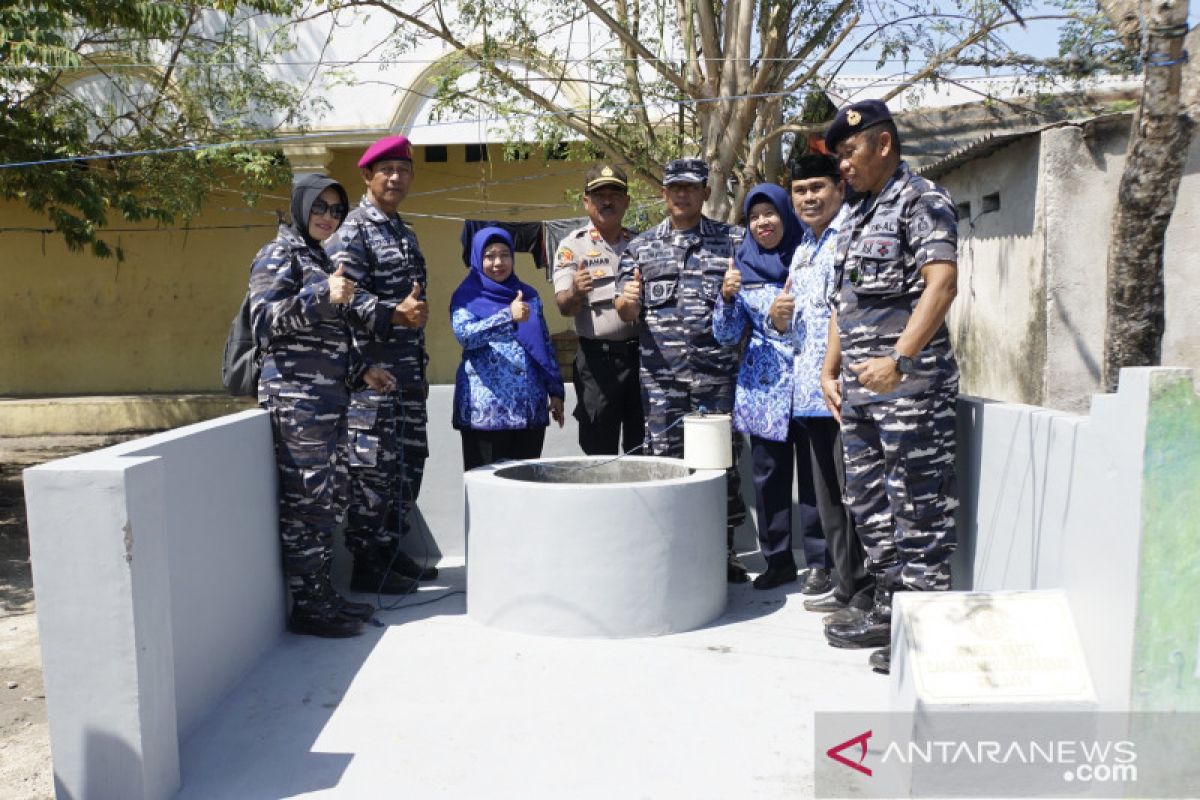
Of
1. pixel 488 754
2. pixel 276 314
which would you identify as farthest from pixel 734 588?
pixel 276 314

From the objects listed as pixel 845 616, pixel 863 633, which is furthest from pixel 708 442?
pixel 863 633

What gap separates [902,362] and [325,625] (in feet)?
8.25

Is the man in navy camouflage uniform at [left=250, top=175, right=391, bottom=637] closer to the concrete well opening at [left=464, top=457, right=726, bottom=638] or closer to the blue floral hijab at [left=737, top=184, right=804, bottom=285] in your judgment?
the concrete well opening at [left=464, top=457, right=726, bottom=638]

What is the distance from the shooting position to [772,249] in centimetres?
511

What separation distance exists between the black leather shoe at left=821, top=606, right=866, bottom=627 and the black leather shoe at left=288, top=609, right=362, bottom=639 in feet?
6.28

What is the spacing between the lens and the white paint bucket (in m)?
4.86

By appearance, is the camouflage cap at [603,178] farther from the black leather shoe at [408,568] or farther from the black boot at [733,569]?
the black leather shoe at [408,568]

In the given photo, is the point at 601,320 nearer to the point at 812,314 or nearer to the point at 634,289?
the point at 634,289

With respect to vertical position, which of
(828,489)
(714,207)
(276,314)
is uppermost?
(714,207)

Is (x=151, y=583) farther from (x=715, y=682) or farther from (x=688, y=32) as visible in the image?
(x=688, y=32)

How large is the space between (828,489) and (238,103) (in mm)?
8040

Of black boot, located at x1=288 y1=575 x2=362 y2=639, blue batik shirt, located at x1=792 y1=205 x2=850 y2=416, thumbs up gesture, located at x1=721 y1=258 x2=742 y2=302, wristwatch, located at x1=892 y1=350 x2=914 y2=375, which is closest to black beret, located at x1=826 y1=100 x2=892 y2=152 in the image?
blue batik shirt, located at x1=792 y1=205 x2=850 y2=416

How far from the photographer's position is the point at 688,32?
A: 310 inches

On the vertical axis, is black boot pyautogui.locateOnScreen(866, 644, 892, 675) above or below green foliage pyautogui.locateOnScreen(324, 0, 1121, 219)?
below
